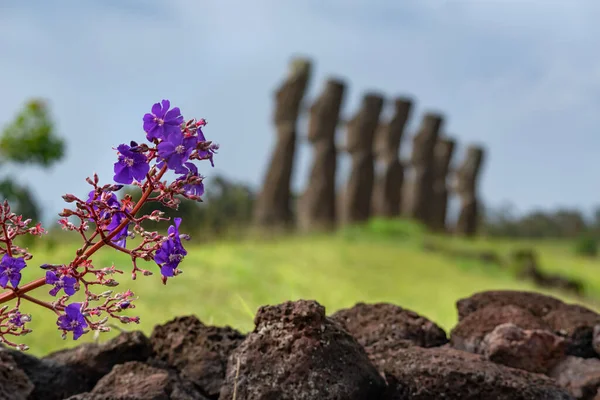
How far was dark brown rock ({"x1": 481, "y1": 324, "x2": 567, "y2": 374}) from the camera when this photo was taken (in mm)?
3018

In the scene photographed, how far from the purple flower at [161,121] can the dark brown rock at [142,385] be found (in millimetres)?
1125

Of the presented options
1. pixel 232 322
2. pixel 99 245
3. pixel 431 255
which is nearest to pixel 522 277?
pixel 431 255

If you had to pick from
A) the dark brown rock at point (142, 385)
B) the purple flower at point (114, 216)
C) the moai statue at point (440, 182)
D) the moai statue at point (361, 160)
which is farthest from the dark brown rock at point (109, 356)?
the moai statue at point (440, 182)

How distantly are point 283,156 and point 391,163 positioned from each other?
4420 millimetres

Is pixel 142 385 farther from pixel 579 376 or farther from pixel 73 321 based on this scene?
pixel 579 376

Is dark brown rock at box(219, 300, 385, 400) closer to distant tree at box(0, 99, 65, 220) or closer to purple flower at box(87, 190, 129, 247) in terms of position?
purple flower at box(87, 190, 129, 247)

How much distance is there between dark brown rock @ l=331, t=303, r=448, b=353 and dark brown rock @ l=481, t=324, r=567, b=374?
0.81ft

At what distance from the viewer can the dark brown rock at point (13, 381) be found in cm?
267

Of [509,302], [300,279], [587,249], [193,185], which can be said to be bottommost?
[509,302]

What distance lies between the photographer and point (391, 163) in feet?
70.2

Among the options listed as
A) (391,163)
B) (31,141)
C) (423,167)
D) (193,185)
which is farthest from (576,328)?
(423,167)

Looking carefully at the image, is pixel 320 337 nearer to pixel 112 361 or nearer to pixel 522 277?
pixel 112 361

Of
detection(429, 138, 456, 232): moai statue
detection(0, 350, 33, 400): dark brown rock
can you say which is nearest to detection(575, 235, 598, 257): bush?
detection(429, 138, 456, 232): moai statue

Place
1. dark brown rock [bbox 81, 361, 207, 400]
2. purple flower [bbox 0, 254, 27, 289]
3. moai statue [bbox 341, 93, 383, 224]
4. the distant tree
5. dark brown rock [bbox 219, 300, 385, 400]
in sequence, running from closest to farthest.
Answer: purple flower [bbox 0, 254, 27, 289]
dark brown rock [bbox 219, 300, 385, 400]
dark brown rock [bbox 81, 361, 207, 400]
the distant tree
moai statue [bbox 341, 93, 383, 224]
